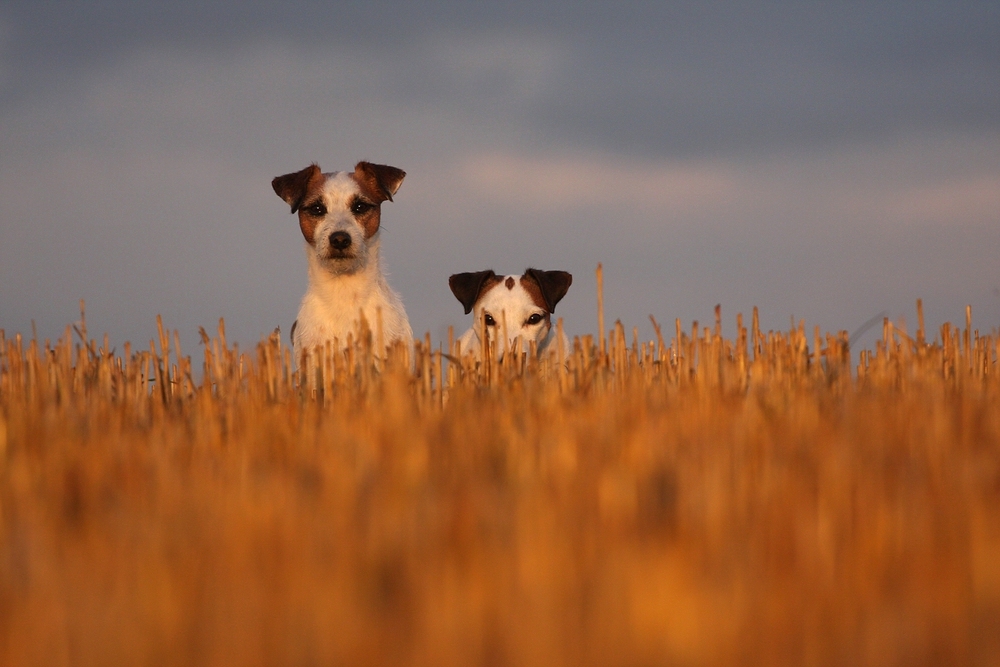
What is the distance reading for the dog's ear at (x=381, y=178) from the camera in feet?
27.0

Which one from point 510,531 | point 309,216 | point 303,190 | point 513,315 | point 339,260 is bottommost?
point 510,531

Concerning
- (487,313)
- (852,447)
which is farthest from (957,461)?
(487,313)

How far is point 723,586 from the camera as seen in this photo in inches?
97.1

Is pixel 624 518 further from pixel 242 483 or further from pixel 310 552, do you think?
pixel 242 483

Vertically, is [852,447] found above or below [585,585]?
above

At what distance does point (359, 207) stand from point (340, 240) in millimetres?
515

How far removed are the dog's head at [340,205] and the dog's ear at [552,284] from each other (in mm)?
1397

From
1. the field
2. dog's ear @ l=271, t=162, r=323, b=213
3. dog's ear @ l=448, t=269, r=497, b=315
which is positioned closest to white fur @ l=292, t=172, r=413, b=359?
dog's ear @ l=271, t=162, r=323, b=213

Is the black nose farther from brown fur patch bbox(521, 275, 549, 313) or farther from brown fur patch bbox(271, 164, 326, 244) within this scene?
brown fur patch bbox(521, 275, 549, 313)

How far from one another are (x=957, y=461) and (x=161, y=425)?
3.90 metres

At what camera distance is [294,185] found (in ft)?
26.4

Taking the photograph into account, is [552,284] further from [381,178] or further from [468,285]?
[381,178]

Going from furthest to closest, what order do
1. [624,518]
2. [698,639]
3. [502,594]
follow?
[624,518], [502,594], [698,639]

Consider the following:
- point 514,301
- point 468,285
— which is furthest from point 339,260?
point 514,301
